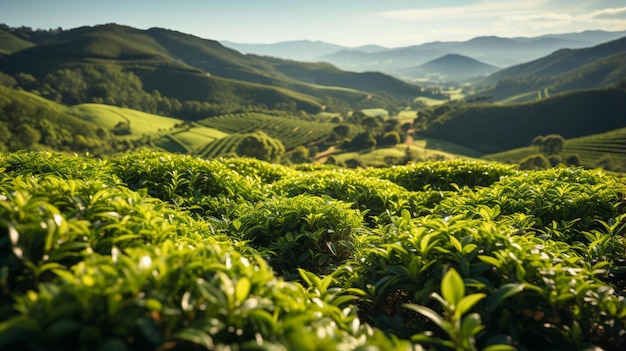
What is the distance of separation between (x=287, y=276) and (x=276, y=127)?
6887 inches

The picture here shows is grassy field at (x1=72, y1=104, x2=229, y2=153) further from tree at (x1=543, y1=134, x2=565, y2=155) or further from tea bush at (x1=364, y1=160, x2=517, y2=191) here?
tea bush at (x1=364, y1=160, x2=517, y2=191)

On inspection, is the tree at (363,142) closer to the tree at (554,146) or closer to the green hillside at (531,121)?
the green hillside at (531,121)

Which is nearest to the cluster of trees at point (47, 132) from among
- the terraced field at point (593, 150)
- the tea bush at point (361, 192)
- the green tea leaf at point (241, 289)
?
A: the tea bush at point (361, 192)

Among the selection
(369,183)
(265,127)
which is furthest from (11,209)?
(265,127)

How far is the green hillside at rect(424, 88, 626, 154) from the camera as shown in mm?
158625

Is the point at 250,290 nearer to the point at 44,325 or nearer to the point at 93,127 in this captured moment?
the point at 44,325

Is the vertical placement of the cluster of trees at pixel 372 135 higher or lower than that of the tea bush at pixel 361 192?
lower

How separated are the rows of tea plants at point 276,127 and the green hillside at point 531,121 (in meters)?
54.4

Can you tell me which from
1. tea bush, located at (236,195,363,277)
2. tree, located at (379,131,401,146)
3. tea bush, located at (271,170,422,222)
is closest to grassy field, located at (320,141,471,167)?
tree, located at (379,131,401,146)

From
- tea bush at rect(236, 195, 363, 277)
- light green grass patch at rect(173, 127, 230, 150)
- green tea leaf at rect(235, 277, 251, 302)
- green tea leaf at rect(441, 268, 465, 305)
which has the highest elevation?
green tea leaf at rect(235, 277, 251, 302)

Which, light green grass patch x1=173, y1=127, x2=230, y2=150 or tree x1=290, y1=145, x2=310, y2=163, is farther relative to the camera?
light green grass patch x1=173, y1=127, x2=230, y2=150

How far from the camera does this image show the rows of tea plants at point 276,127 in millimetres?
157250

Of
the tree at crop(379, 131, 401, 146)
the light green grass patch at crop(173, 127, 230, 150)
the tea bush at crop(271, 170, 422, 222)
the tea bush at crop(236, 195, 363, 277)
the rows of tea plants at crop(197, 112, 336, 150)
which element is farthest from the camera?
the rows of tea plants at crop(197, 112, 336, 150)

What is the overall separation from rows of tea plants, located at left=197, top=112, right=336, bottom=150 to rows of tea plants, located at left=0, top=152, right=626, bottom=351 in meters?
141
